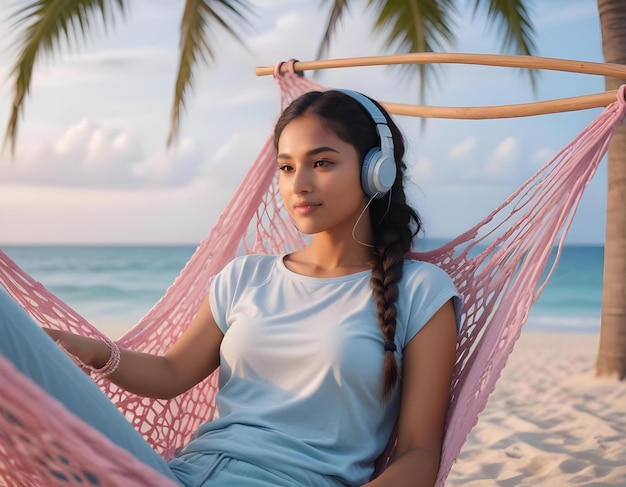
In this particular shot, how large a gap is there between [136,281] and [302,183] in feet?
46.2

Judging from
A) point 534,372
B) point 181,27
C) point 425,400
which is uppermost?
point 181,27

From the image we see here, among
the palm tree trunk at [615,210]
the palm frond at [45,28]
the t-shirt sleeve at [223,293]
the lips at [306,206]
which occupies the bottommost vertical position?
the t-shirt sleeve at [223,293]

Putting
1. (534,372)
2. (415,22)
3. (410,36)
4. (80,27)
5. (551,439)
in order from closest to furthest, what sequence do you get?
(551,439) < (80,27) < (415,22) < (410,36) < (534,372)

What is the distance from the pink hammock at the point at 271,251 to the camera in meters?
0.94

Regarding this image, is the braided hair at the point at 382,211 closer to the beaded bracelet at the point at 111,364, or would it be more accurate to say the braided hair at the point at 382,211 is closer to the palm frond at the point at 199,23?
the beaded bracelet at the point at 111,364

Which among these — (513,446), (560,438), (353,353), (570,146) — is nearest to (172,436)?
(353,353)

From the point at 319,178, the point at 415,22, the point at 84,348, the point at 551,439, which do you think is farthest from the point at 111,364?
the point at 415,22

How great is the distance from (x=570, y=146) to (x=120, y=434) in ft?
3.20

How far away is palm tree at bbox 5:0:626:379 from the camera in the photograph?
4.04 metres

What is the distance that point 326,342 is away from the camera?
1.43 metres

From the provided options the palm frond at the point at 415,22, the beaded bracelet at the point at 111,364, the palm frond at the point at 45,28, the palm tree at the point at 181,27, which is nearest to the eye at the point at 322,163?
the beaded bracelet at the point at 111,364

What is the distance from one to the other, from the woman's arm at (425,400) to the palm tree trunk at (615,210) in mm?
2783

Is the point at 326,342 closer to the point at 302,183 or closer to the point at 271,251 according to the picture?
the point at 302,183

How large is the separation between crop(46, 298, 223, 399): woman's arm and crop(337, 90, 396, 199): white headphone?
15.6 inches
